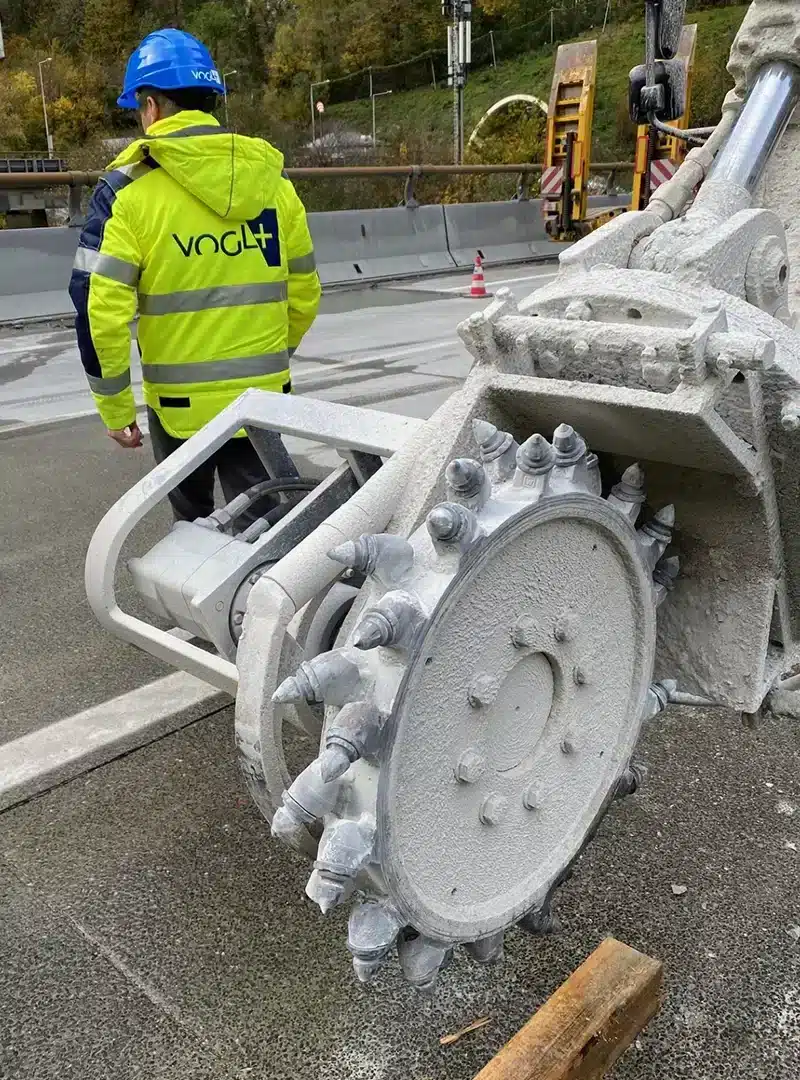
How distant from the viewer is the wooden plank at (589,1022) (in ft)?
5.65

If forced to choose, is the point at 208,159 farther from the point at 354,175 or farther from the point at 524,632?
the point at 354,175

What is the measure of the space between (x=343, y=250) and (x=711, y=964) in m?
12.1

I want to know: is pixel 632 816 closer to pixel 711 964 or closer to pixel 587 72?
pixel 711 964

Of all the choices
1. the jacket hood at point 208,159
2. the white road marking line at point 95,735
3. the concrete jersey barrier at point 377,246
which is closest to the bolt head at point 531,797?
the white road marking line at point 95,735

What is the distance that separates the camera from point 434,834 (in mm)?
1708

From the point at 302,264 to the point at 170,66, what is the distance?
77 cm

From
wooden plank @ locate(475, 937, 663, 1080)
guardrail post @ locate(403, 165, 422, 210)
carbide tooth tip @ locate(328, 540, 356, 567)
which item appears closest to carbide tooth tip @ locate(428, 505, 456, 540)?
carbide tooth tip @ locate(328, 540, 356, 567)

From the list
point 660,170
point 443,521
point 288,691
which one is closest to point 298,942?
point 288,691

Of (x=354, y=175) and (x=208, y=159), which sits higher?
(x=208, y=159)

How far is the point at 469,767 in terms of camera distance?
173cm

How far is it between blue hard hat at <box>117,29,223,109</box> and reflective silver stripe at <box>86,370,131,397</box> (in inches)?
34.0

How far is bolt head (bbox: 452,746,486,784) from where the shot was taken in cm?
172

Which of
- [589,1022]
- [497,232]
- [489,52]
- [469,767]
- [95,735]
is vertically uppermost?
[489,52]

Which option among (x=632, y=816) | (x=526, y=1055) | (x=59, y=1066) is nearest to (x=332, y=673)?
(x=526, y=1055)
